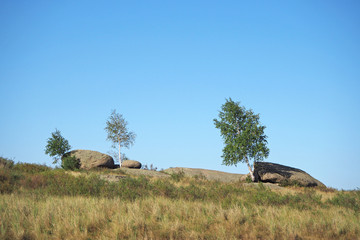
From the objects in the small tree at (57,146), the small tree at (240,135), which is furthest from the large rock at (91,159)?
the small tree at (240,135)

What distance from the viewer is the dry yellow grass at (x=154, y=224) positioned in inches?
343

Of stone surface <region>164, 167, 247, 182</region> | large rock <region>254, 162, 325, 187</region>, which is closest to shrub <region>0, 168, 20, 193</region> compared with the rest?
stone surface <region>164, 167, 247, 182</region>

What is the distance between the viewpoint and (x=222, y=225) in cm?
943

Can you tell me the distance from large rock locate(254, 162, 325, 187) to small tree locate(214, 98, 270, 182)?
193 cm

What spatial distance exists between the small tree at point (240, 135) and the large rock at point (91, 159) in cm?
1566

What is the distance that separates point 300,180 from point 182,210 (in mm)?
29719

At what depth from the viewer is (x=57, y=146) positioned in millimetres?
39594

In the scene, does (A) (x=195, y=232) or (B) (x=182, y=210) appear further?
(B) (x=182, y=210)

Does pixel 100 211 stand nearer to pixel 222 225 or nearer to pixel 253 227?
pixel 222 225

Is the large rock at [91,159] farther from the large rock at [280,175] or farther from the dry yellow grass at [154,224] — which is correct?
the dry yellow grass at [154,224]

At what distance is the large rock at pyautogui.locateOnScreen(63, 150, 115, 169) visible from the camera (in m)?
38.7

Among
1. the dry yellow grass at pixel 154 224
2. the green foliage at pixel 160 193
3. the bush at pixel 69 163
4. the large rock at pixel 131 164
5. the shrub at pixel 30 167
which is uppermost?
the large rock at pixel 131 164

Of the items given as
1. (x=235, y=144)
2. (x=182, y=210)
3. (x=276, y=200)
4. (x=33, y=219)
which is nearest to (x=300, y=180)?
(x=235, y=144)

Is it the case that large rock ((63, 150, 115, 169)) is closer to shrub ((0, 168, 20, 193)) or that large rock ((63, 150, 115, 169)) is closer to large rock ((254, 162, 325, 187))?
shrub ((0, 168, 20, 193))
